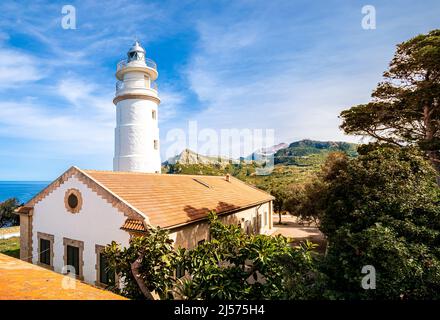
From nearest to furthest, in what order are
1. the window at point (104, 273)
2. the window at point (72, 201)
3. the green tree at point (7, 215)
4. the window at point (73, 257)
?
the window at point (104, 273), the window at point (73, 257), the window at point (72, 201), the green tree at point (7, 215)

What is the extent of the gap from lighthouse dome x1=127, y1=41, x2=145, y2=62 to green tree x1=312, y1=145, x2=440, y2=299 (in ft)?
68.1

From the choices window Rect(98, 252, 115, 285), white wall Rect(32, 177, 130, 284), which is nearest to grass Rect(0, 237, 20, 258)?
white wall Rect(32, 177, 130, 284)

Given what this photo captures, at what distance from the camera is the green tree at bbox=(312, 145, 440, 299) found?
18.9 feet

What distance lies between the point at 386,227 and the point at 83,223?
13.0 meters

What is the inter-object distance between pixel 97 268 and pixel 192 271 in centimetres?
673

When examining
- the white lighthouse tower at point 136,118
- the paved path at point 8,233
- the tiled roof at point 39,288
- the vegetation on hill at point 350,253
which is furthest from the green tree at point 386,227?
the paved path at point 8,233

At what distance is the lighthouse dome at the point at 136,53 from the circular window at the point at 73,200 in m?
14.6

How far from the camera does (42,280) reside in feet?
12.1

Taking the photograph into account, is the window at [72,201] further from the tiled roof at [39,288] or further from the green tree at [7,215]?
the green tree at [7,215]

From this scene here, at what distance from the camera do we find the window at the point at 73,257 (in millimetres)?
12211

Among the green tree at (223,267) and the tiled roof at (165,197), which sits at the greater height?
the tiled roof at (165,197)

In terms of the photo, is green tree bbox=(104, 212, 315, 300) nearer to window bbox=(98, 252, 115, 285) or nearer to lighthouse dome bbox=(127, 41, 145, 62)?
window bbox=(98, 252, 115, 285)
